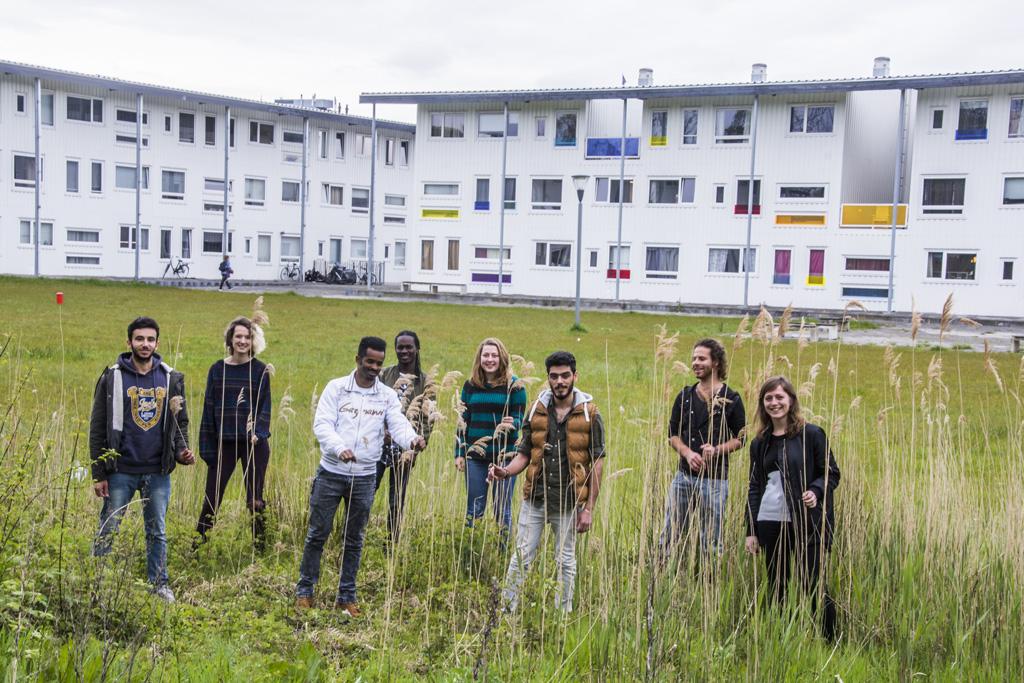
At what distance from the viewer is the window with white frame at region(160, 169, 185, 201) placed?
53.0 m

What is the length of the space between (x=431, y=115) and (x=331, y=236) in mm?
12348

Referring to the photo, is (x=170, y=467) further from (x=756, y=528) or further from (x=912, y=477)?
(x=912, y=477)

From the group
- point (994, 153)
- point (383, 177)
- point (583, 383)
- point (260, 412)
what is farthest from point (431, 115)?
point (260, 412)

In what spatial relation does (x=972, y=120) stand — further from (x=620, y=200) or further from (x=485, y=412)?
(x=485, y=412)

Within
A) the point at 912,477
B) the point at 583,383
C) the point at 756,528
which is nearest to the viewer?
the point at 756,528

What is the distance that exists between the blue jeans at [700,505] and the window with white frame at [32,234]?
46.7 metres

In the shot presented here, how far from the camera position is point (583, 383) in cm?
1753

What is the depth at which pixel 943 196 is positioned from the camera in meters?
42.2

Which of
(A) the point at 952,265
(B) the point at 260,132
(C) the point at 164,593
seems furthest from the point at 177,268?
(C) the point at 164,593

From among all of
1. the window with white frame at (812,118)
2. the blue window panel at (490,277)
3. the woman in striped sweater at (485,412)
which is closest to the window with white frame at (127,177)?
the blue window panel at (490,277)

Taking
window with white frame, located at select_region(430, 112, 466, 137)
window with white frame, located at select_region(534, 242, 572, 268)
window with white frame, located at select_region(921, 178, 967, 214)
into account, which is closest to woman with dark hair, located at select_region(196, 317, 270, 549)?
window with white frame, located at select_region(921, 178, 967, 214)

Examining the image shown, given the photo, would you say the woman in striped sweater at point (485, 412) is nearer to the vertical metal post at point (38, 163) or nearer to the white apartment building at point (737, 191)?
the white apartment building at point (737, 191)

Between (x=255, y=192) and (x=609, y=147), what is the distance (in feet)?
65.0

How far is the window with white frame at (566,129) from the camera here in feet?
159
